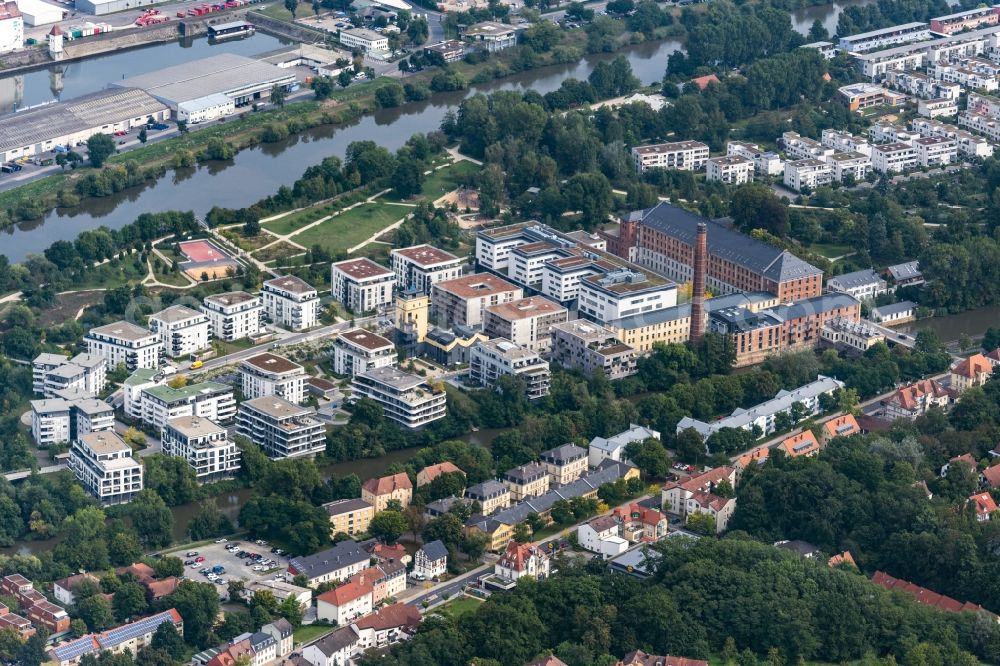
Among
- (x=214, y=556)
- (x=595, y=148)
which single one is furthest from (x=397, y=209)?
(x=214, y=556)

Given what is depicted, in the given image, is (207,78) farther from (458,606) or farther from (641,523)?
(458,606)

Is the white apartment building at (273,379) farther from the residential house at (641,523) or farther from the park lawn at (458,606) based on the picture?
the park lawn at (458,606)

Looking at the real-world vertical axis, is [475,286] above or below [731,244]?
below

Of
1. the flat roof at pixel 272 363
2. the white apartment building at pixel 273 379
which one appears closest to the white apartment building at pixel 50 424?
the white apartment building at pixel 273 379

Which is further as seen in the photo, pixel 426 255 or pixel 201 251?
pixel 201 251

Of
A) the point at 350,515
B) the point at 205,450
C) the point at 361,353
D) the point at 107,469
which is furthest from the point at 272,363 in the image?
the point at 350,515

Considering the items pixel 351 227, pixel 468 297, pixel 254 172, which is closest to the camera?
pixel 468 297

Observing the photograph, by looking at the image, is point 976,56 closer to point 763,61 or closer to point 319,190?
point 763,61

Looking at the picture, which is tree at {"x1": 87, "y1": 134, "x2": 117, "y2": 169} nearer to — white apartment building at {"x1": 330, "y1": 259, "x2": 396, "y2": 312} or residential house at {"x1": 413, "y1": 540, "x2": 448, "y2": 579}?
white apartment building at {"x1": 330, "y1": 259, "x2": 396, "y2": 312}
